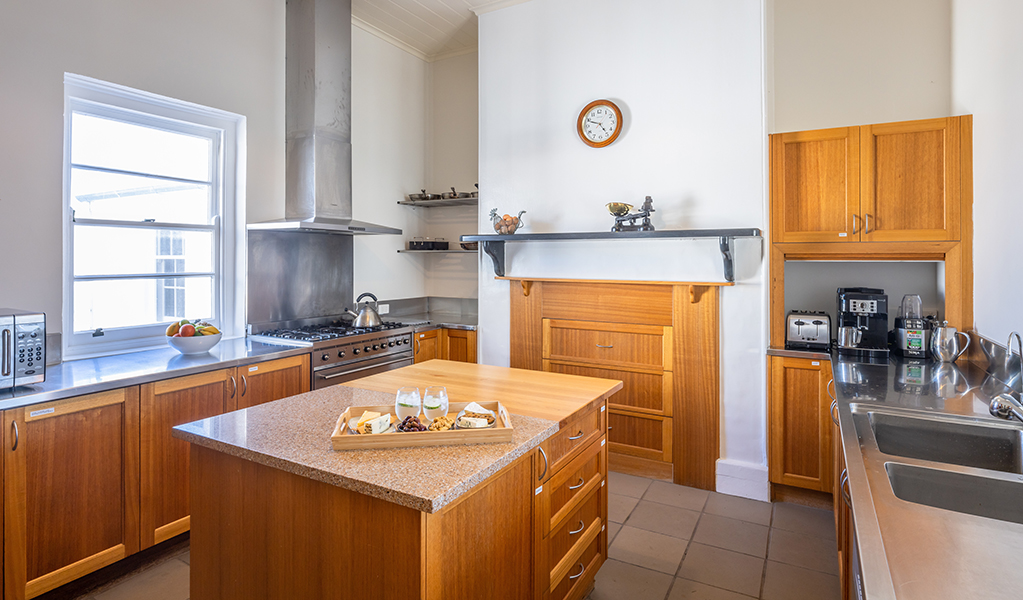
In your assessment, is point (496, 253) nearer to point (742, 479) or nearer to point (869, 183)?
point (742, 479)

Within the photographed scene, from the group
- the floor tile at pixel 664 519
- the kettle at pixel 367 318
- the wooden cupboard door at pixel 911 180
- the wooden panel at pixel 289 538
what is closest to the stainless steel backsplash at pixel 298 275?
the kettle at pixel 367 318

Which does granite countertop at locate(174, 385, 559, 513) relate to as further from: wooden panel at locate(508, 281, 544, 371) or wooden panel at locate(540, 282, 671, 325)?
wooden panel at locate(508, 281, 544, 371)

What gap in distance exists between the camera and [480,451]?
57.4 inches

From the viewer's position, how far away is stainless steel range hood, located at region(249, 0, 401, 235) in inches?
143

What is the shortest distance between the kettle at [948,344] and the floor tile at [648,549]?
162cm

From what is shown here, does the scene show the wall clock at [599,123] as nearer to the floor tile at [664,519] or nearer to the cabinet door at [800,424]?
the cabinet door at [800,424]

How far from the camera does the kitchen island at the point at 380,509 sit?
1250 millimetres

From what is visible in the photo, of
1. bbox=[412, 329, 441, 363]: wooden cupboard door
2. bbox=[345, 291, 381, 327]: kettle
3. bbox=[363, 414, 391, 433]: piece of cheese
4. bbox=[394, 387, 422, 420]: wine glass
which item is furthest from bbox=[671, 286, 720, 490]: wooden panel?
bbox=[363, 414, 391, 433]: piece of cheese

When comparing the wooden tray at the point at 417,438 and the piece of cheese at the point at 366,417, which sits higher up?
the piece of cheese at the point at 366,417

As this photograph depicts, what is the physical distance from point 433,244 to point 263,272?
154cm

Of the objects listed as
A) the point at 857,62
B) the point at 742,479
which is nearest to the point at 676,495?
the point at 742,479

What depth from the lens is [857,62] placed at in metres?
3.32

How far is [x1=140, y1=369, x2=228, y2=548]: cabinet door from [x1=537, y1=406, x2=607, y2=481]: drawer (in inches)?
71.3

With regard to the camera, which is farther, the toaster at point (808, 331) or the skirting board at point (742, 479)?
the skirting board at point (742, 479)
